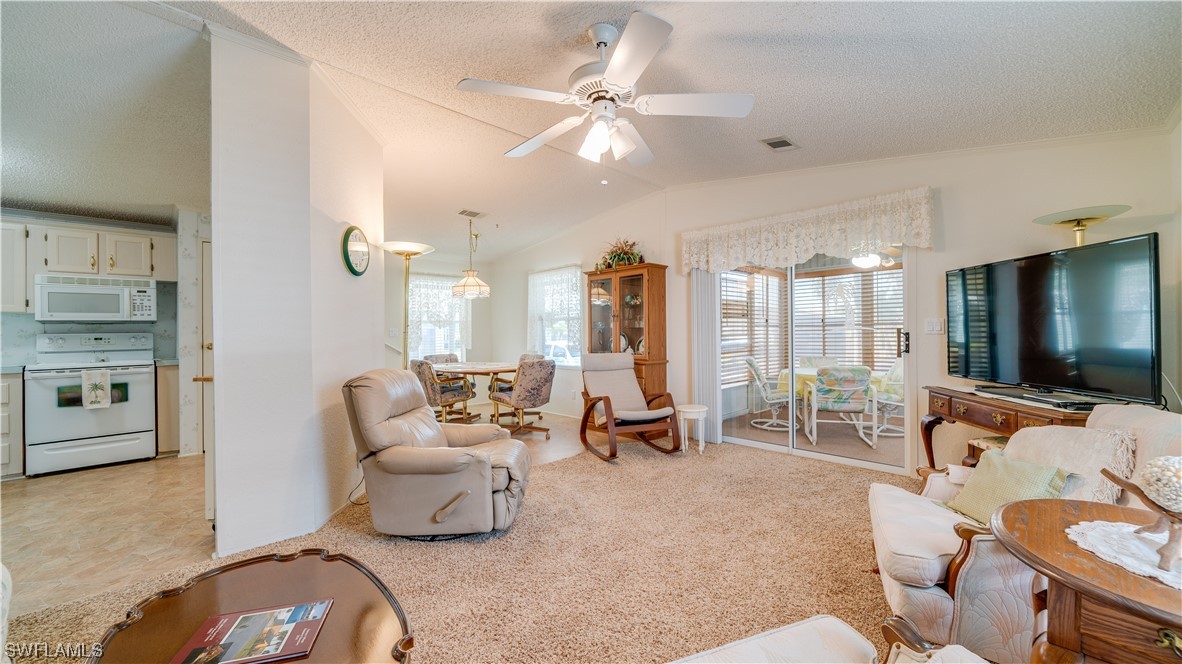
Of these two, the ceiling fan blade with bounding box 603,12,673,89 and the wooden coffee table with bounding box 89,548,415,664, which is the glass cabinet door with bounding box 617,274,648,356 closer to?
the ceiling fan blade with bounding box 603,12,673,89

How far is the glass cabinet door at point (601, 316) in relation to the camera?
5.01 meters

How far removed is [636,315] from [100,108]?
4.17m

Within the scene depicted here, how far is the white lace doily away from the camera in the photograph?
33.9 inches

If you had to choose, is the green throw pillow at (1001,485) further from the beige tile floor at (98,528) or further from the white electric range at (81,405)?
the white electric range at (81,405)

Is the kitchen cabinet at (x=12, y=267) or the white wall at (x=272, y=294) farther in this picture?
the kitchen cabinet at (x=12, y=267)

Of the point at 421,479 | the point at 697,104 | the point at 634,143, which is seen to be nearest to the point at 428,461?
the point at 421,479

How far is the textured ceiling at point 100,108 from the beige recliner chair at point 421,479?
189 centimetres

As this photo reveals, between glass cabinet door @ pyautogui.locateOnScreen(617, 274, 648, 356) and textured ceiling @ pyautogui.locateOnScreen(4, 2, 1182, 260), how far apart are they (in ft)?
5.49

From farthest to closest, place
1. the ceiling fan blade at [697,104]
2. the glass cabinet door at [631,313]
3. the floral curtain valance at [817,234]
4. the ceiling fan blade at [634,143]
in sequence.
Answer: the glass cabinet door at [631,313], the floral curtain valance at [817,234], the ceiling fan blade at [634,143], the ceiling fan blade at [697,104]

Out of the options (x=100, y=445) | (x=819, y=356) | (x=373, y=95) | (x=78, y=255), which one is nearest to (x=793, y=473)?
(x=819, y=356)

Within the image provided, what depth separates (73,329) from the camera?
152 inches

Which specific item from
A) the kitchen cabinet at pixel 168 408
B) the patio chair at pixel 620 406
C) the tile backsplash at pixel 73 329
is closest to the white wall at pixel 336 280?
the patio chair at pixel 620 406


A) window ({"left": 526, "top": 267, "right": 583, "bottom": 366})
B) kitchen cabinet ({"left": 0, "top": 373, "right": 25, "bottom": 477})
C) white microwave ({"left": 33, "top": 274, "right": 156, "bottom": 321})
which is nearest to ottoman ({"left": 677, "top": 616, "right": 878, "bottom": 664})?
window ({"left": 526, "top": 267, "right": 583, "bottom": 366})

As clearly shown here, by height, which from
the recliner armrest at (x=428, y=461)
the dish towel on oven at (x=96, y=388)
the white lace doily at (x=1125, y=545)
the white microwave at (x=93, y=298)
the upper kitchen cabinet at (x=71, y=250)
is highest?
the upper kitchen cabinet at (x=71, y=250)
